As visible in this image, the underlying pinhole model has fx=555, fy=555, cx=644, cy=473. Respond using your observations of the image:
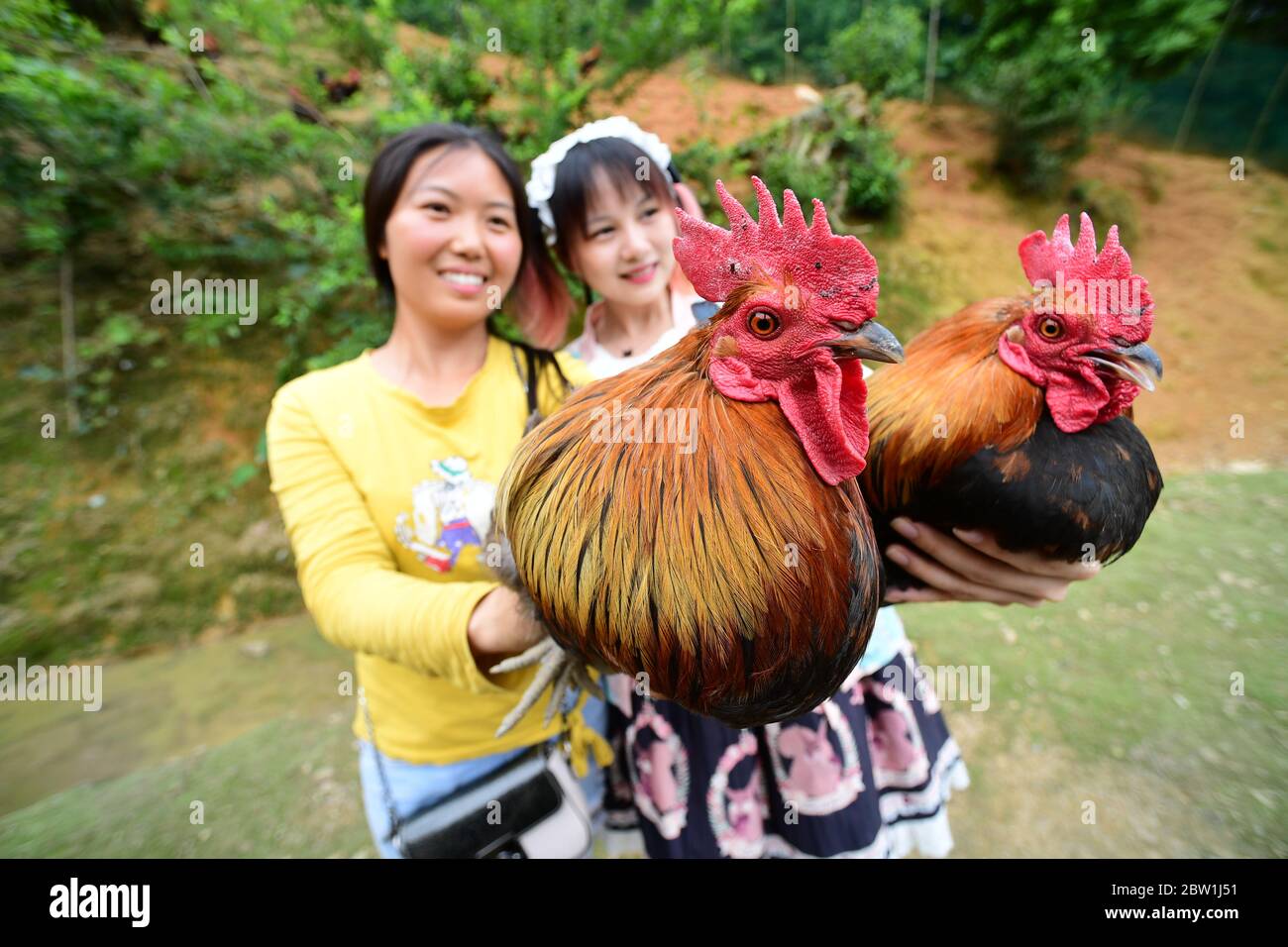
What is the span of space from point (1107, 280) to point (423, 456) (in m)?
1.57

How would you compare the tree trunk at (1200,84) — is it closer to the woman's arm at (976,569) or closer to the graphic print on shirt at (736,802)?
the woman's arm at (976,569)

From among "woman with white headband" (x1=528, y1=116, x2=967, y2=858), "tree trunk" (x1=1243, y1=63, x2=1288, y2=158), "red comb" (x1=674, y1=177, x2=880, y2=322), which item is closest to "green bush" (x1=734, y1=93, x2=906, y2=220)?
"woman with white headband" (x1=528, y1=116, x2=967, y2=858)

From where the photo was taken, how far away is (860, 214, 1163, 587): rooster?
110cm

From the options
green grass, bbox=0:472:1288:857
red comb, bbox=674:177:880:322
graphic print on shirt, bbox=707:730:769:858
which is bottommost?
green grass, bbox=0:472:1288:857

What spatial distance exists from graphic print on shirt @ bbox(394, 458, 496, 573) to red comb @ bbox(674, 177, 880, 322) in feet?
2.52

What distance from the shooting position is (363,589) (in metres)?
1.13

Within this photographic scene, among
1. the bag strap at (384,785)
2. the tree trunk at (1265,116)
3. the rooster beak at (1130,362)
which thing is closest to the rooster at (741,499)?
the rooster beak at (1130,362)

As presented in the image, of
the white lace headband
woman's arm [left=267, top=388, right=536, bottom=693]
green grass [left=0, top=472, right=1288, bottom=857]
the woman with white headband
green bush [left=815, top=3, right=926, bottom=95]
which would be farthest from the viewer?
green bush [left=815, top=3, right=926, bottom=95]

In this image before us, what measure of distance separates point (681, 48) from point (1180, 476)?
555cm

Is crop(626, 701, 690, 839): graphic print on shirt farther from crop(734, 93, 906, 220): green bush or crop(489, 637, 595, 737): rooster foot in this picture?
crop(734, 93, 906, 220): green bush

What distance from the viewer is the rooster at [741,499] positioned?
868 millimetres

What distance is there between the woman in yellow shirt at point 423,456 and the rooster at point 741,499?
31 cm

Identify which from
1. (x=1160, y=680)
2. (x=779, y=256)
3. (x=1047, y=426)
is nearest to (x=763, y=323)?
(x=779, y=256)
